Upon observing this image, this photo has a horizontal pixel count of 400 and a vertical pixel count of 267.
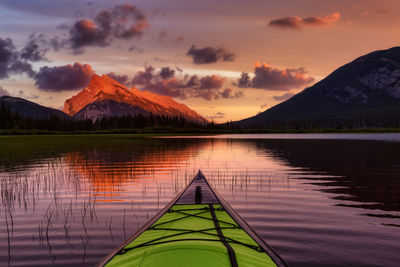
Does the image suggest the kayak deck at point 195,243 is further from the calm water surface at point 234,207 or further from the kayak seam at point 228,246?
the calm water surface at point 234,207

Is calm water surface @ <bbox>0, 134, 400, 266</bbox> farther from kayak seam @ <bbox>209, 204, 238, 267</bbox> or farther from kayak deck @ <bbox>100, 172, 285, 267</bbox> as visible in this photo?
kayak seam @ <bbox>209, 204, 238, 267</bbox>

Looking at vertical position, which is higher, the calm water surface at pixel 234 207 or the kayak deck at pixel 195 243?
the kayak deck at pixel 195 243

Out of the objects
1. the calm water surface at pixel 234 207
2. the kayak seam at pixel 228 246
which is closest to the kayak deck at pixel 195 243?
the kayak seam at pixel 228 246

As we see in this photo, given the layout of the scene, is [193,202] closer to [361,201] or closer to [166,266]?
[166,266]

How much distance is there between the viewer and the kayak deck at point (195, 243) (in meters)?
6.26

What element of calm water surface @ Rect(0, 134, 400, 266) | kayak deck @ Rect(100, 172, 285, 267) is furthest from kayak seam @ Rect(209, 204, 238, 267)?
calm water surface @ Rect(0, 134, 400, 266)

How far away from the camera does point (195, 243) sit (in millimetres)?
6980

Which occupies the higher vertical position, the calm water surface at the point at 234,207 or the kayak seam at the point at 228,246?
the kayak seam at the point at 228,246

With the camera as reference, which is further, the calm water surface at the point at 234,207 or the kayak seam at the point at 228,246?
the calm water surface at the point at 234,207

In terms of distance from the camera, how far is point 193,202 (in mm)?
11875

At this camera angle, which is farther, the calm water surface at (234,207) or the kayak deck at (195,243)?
the calm water surface at (234,207)

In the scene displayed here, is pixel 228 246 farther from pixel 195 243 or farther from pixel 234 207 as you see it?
pixel 234 207

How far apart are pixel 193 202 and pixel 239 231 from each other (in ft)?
11.9

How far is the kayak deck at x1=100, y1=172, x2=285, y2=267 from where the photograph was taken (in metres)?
6.26
